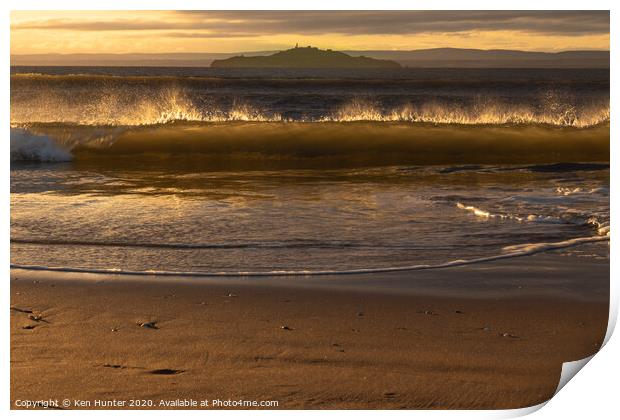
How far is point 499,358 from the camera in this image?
3004mm

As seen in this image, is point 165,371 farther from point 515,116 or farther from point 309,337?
point 515,116

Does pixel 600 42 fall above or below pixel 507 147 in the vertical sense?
above

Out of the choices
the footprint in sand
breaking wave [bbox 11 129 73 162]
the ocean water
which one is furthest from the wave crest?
breaking wave [bbox 11 129 73 162]

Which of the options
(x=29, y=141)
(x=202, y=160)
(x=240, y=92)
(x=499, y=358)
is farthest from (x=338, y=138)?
(x=240, y=92)

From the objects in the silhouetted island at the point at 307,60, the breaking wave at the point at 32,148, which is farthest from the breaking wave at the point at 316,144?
the silhouetted island at the point at 307,60

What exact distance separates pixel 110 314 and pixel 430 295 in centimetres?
130

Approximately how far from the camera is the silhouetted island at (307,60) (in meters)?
4.20

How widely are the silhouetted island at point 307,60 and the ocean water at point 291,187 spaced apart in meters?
0.89

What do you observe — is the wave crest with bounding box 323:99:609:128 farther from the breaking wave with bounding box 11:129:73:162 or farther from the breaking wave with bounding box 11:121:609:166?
the breaking wave with bounding box 11:129:73:162

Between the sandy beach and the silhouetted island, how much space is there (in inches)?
43.7

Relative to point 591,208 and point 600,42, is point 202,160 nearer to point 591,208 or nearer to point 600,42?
point 591,208

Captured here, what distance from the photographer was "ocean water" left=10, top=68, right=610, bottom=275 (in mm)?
4227

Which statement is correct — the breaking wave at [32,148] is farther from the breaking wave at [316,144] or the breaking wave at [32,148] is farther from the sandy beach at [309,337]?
the sandy beach at [309,337]

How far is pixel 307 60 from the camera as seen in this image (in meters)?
4.36
